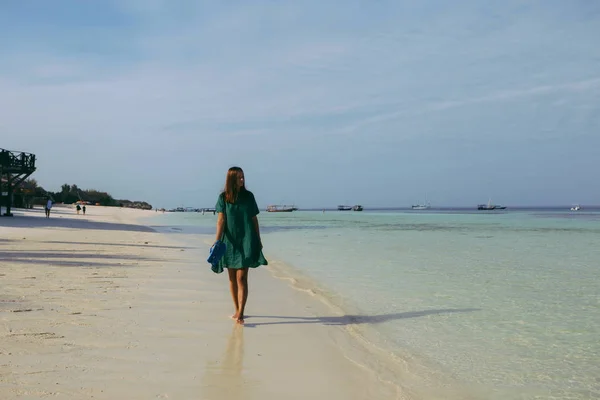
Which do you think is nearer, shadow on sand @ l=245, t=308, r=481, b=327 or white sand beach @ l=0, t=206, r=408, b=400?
white sand beach @ l=0, t=206, r=408, b=400

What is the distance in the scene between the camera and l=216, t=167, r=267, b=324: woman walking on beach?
6141 mm

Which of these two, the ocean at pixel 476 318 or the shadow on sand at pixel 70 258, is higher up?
the shadow on sand at pixel 70 258

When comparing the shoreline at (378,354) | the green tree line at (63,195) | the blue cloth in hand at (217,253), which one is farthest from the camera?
the green tree line at (63,195)

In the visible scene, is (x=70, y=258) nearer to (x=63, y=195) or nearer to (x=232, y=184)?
(x=232, y=184)

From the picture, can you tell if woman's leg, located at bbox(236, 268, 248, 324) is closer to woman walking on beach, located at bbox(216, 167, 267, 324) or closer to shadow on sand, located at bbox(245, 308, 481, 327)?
woman walking on beach, located at bbox(216, 167, 267, 324)

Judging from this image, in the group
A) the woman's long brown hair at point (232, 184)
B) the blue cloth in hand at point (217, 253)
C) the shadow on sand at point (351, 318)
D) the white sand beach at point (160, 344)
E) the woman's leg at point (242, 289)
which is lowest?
the shadow on sand at point (351, 318)

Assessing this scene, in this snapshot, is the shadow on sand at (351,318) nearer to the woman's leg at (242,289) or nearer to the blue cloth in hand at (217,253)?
the woman's leg at (242,289)

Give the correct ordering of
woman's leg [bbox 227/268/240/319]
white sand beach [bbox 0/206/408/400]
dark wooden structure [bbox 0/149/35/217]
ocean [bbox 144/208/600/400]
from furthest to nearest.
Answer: dark wooden structure [bbox 0/149/35/217] → woman's leg [bbox 227/268/240/319] → ocean [bbox 144/208/600/400] → white sand beach [bbox 0/206/408/400]

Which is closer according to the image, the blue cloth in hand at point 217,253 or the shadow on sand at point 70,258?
the blue cloth in hand at point 217,253

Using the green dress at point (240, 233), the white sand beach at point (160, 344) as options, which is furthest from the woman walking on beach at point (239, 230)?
the white sand beach at point (160, 344)

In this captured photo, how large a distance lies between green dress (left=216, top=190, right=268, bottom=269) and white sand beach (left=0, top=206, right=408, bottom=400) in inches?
30.8

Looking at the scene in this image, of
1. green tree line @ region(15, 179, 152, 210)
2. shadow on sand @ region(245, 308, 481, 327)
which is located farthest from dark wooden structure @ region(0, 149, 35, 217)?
shadow on sand @ region(245, 308, 481, 327)

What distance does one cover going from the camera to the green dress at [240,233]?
20.2ft

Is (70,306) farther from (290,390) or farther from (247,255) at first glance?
(290,390)
